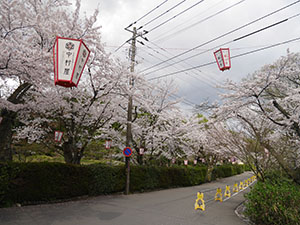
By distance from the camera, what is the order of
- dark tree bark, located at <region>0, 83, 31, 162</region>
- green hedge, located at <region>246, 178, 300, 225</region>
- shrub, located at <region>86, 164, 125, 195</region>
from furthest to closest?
shrub, located at <region>86, 164, 125, 195</region> < dark tree bark, located at <region>0, 83, 31, 162</region> < green hedge, located at <region>246, 178, 300, 225</region>

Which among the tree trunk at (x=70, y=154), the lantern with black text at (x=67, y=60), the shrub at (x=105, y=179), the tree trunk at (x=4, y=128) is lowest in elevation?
the shrub at (x=105, y=179)

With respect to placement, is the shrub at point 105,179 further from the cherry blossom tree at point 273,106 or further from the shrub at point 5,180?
the cherry blossom tree at point 273,106

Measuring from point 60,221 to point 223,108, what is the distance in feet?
21.9

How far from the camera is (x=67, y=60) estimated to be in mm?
4648

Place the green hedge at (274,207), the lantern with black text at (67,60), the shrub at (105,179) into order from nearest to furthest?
the lantern with black text at (67,60) < the green hedge at (274,207) < the shrub at (105,179)

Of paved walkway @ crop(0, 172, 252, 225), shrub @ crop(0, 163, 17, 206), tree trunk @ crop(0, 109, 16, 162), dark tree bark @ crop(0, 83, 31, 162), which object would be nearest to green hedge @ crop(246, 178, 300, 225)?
paved walkway @ crop(0, 172, 252, 225)

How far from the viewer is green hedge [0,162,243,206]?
7273mm

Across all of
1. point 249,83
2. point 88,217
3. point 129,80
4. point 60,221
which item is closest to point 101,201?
point 88,217

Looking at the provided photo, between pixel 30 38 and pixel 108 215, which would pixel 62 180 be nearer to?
pixel 108 215

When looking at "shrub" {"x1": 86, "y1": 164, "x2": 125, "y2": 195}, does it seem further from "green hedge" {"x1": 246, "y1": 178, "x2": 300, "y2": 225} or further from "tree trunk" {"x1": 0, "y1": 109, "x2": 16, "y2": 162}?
"green hedge" {"x1": 246, "y1": 178, "x2": 300, "y2": 225}

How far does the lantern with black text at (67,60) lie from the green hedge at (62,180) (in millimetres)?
4980

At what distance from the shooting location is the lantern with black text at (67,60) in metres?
4.51

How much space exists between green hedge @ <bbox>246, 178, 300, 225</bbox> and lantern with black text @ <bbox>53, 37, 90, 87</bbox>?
22.2ft

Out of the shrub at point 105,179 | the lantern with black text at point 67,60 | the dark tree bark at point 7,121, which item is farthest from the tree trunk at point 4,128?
the lantern with black text at point 67,60
